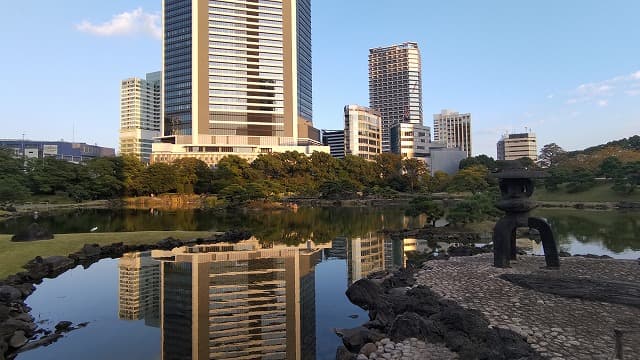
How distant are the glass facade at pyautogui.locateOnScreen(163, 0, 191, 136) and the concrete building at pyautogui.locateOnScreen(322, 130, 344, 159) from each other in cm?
5709

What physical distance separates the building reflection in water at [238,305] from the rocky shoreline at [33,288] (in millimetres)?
2789

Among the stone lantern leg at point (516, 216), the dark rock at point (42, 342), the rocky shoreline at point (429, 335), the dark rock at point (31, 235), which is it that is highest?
the stone lantern leg at point (516, 216)

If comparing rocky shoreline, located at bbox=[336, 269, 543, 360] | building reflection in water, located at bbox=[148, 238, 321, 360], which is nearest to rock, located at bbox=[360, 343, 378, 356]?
rocky shoreline, located at bbox=[336, 269, 543, 360]

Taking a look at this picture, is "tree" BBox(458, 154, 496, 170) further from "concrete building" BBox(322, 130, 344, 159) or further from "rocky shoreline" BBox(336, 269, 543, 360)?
"rocky shoreline" BBox(336, 269, 543, 360)

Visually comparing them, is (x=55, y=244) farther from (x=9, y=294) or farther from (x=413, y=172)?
(x=413, y=172)

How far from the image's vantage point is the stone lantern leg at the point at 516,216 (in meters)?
15.0

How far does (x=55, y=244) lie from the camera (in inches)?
878

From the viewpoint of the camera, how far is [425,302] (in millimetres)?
11328

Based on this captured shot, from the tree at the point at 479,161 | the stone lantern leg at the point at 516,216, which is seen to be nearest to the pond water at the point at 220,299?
the stone lantern leg at the point at 516,216

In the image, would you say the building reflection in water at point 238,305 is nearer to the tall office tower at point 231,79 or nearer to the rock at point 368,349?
the rock at point 368,349

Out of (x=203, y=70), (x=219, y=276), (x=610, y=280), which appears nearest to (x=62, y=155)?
(x=203, y=70)

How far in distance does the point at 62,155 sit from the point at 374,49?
442 feet

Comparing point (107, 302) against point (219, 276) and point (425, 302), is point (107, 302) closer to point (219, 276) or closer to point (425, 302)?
point (219, 276)

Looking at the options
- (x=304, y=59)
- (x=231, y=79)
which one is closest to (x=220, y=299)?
(x=231, y=79)
